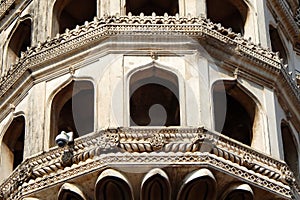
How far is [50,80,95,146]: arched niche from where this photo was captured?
952 inches

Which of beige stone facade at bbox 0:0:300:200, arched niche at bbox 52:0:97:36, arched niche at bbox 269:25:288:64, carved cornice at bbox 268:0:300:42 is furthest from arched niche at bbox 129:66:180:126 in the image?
carved cornice at bbox 268:0:300:42

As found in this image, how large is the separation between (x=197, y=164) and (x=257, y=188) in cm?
133

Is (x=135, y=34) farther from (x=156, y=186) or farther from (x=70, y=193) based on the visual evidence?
(x=70, y=193)

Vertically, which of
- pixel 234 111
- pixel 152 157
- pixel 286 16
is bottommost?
pixel 152 157

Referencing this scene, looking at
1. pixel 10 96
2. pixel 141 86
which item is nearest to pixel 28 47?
pixel 10 96

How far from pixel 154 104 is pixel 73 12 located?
2.72 meters

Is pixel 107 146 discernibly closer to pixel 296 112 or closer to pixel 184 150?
pixel 184 150

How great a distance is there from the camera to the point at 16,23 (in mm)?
27031

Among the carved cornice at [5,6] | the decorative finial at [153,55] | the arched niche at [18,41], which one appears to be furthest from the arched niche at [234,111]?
the carved cornice at [5,6]

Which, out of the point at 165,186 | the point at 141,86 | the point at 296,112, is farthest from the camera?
the point at 296,112

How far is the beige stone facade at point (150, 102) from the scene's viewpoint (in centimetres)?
2244

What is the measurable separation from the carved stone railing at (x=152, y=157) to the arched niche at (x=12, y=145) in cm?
179

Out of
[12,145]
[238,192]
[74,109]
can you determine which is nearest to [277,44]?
[74,109]

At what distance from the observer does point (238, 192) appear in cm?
2258
